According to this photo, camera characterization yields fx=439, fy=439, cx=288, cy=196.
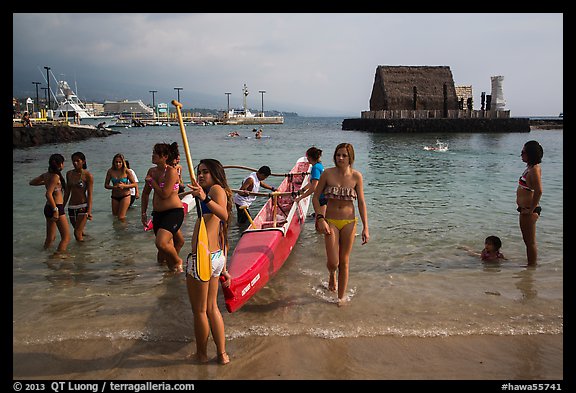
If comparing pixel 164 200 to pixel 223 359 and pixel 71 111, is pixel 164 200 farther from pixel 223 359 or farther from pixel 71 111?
pixel 71 111

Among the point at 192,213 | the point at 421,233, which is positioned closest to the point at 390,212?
the point at 421,233

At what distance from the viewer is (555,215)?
34.0 ft

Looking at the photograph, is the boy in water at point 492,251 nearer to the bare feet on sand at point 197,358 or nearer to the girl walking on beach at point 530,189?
the girl walking on beach at point 530,189

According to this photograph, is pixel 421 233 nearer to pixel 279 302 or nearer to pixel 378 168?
pixel 279 302

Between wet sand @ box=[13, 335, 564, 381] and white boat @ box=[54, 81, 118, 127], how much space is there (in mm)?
65246

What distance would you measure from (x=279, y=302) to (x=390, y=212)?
20.1 ft

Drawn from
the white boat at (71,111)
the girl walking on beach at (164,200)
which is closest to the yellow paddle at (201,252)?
the girl walking on beach at (164,200)

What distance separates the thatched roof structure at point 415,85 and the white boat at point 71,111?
40.1 meters

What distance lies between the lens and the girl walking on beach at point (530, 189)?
19.8ft

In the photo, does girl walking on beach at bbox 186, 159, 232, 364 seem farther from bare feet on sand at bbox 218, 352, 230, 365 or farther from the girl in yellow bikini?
the girl in yellow bikini

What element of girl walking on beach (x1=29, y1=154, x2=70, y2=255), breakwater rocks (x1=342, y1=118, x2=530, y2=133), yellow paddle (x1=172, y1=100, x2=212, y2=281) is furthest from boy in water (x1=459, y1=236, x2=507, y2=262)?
breakwater rocks (x1=342, y1=118, x2=530, y2=133)

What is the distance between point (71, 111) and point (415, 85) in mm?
52487

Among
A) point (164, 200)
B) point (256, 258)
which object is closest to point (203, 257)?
point (256, 258)

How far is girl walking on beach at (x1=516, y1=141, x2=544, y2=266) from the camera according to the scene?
605cm
